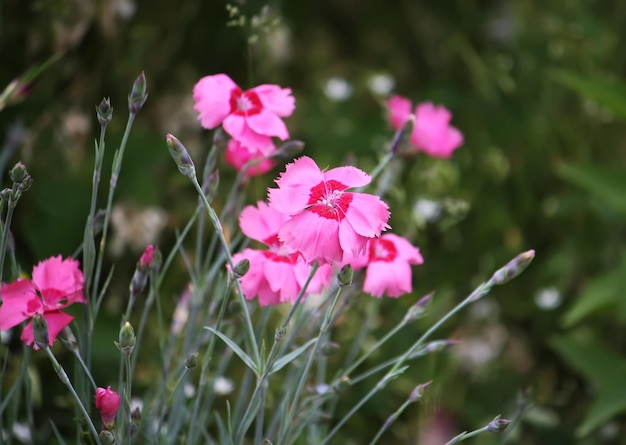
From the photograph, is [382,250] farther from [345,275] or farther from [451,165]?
[451,165]

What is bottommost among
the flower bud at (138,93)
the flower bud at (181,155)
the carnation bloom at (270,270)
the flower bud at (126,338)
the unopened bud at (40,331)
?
the carnation bloom at (270,270)

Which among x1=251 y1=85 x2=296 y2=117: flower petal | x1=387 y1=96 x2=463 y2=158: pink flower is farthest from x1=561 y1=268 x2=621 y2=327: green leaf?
x1=251 y1=85 x2=296 y2=117: flower petal

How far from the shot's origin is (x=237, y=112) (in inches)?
26.6

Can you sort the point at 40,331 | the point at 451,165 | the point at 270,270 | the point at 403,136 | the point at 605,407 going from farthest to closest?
the point at 451,165 → the point at 605,407 → the point at 403,136 → the point at 270,270 → the point at 40,331

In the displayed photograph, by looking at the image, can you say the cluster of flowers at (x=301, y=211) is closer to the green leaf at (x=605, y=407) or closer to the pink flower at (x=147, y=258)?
the pink flower at (x=147, y=258)

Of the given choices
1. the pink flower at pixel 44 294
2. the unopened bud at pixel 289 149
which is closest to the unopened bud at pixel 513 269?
the unopened bud at pixel 289 149

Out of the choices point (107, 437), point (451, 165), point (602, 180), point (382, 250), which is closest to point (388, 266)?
point (382, 250)

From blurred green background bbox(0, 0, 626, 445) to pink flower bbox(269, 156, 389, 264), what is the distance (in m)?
0.38

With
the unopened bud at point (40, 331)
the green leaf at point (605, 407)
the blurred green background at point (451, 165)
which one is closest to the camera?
the unopened bud at point (40, 331)

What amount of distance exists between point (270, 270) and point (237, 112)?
0.13m

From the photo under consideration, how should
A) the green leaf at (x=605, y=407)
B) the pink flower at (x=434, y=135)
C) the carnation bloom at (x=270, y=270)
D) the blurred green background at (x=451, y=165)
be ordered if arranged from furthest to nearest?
the blurred green background at (x=451, y=165)
the green leaf at (x=605, y=407)
the pink flower at (x=434, y=135)
the carnation bloom at (x=270, y=270)

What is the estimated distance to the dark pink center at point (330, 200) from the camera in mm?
545

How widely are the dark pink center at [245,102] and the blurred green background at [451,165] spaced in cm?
26

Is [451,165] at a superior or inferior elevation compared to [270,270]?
inferior
